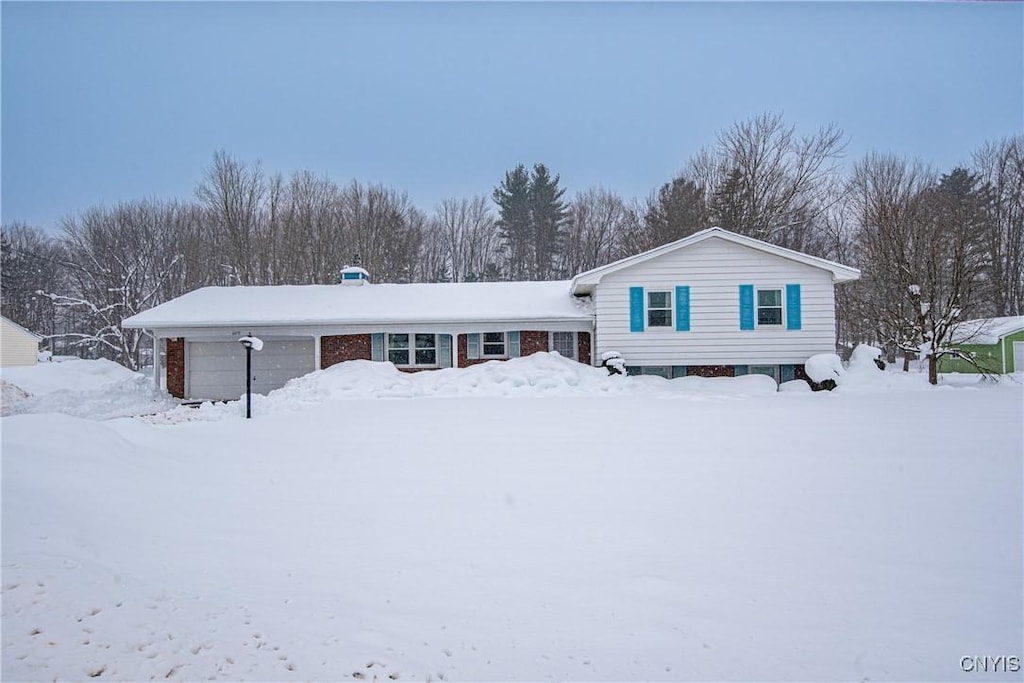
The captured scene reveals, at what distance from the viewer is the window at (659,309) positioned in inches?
702

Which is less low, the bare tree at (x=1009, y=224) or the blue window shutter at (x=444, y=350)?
the bare tree at (x=1009, y=224)

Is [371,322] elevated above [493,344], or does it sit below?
above

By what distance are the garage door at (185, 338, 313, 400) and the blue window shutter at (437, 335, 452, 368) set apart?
14.5ft

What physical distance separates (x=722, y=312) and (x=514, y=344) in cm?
643

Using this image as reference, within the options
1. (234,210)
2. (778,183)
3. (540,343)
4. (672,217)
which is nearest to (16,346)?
(234,210)

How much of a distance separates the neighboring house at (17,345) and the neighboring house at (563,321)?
399 centimetres

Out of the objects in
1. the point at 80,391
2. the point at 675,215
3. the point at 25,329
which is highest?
the point at 675,215

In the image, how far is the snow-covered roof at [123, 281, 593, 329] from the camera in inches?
733

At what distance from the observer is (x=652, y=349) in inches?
698

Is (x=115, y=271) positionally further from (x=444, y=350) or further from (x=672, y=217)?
(x=672, y=217)

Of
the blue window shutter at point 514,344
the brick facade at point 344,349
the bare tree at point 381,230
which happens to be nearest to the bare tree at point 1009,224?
the blue window shutter at point 514,344

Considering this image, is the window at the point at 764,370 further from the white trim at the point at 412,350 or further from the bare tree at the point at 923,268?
the white trim at the point at 412,350

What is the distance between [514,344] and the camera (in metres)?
19.5

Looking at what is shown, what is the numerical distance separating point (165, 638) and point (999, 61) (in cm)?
1087
